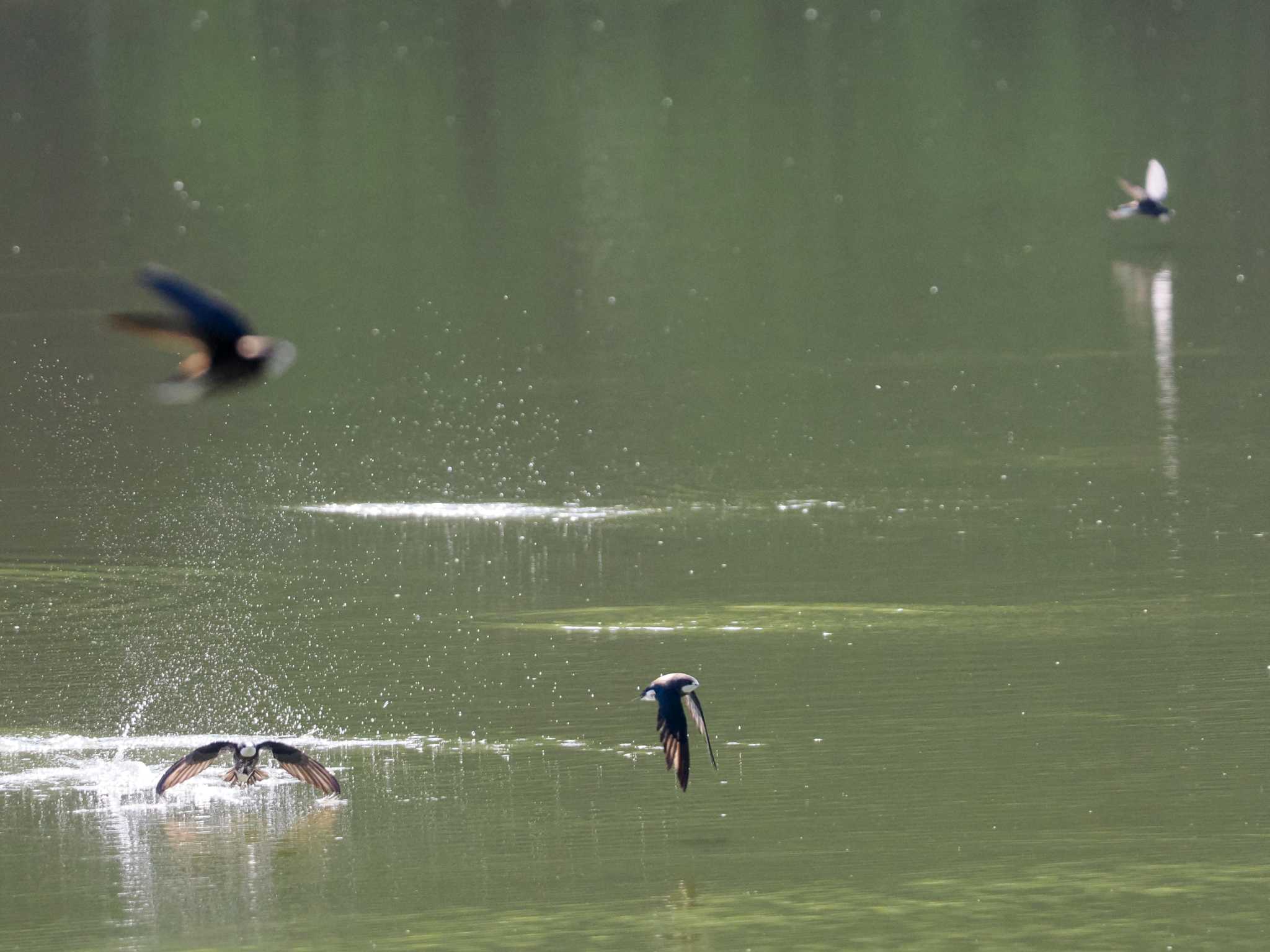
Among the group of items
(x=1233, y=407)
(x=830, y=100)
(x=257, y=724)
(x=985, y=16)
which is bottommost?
(x=257, y=724)

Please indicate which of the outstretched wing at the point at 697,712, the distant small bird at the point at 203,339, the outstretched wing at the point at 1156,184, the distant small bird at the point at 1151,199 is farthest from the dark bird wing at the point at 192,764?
the outstretched wing at the point at 1156,184

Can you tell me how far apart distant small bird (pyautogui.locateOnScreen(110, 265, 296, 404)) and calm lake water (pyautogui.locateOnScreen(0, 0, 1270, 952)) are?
4.86m

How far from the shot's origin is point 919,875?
33.8ft

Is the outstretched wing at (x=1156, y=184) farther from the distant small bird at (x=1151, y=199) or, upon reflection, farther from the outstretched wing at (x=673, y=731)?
the outstretched wing at (x=673, y=731)

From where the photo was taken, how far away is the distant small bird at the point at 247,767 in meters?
11.2

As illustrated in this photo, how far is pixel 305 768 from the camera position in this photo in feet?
37.5

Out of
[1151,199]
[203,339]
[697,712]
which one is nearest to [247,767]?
[697,712]

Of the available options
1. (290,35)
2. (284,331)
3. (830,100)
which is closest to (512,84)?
(830,100)

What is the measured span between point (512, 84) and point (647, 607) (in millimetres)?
40479

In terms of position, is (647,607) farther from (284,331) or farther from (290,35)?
(290,35)

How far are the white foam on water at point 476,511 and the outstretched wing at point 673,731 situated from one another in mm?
7715

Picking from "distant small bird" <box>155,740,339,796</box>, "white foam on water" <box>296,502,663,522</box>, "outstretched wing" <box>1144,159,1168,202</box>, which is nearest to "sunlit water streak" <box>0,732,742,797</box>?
"distant small bird" <box>155,740,339,796</box>

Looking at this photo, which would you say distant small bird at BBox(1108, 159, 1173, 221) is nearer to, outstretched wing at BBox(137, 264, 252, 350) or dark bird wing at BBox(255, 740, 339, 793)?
dark bird wing at BBox(255, 740, 339, 793)

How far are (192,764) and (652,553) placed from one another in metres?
5.94
